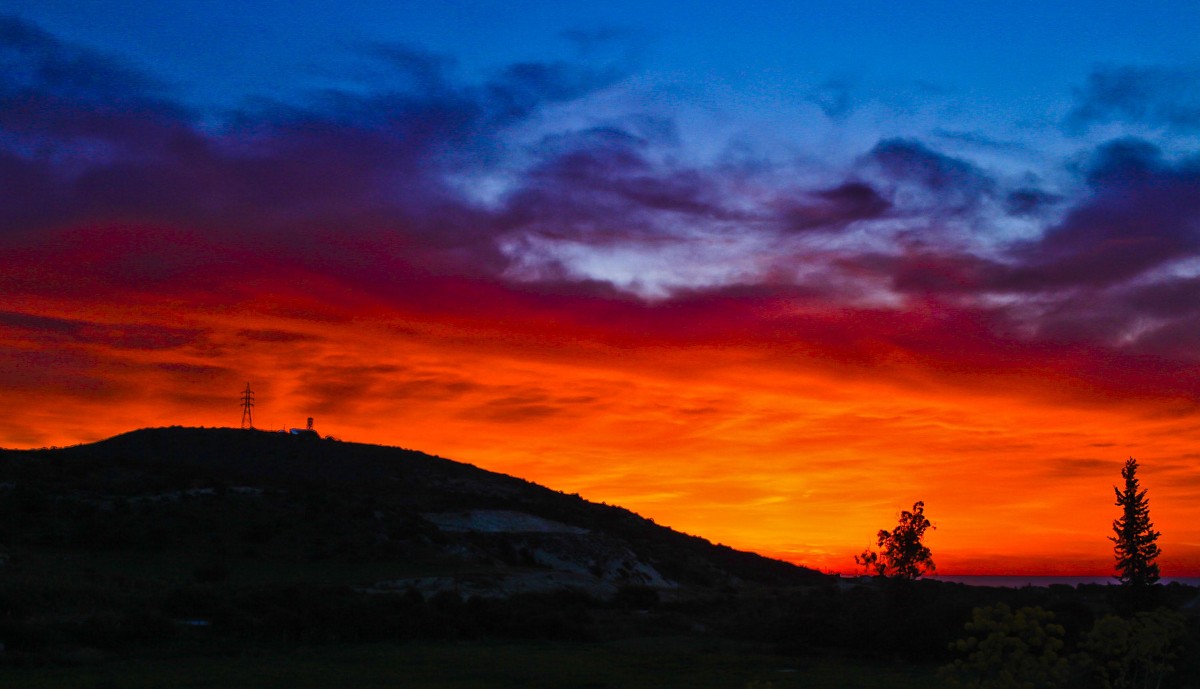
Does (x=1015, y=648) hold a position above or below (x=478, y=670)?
above

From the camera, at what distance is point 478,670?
33.5 m

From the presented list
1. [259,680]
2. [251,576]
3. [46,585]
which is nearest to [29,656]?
[259,680]

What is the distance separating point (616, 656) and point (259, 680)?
1510cm

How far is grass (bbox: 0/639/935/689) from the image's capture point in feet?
95.3

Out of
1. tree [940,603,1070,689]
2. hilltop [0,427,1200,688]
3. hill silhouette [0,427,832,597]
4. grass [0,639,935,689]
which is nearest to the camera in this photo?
tree [940,603,1070,689]

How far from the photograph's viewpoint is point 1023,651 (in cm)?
991

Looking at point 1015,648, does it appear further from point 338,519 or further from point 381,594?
point 338,519

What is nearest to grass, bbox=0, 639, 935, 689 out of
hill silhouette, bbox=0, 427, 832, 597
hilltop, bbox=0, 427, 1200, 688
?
hilltop, bbox=0, 427, 1200, 688

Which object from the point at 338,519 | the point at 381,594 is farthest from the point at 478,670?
the point at 338,519

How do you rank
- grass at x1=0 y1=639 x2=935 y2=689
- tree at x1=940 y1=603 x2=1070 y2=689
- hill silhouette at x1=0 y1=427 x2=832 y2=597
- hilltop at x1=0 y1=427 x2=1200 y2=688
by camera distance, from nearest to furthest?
tree at x1=940 y1=603 x2=1070 y2=689
grass at x1=0 y1=639 x2=935 y2=689
hilltop at x1=0 y1=427 x2=1200 y2=688
hill silhouette at x1=0 y1=427 x2=832 y2=597

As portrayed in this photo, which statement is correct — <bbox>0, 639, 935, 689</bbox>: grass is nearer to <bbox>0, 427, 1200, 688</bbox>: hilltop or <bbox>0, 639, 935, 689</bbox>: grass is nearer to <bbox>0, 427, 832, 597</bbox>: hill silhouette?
<bbox>0, 427, 1200, 688</bbox>: hilltop

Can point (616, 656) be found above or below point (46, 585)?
below

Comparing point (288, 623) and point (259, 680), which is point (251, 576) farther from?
point (259, 680)

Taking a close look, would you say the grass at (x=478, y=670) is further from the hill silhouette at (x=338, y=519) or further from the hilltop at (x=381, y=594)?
the hill silhouette at (x=338, y=519)
